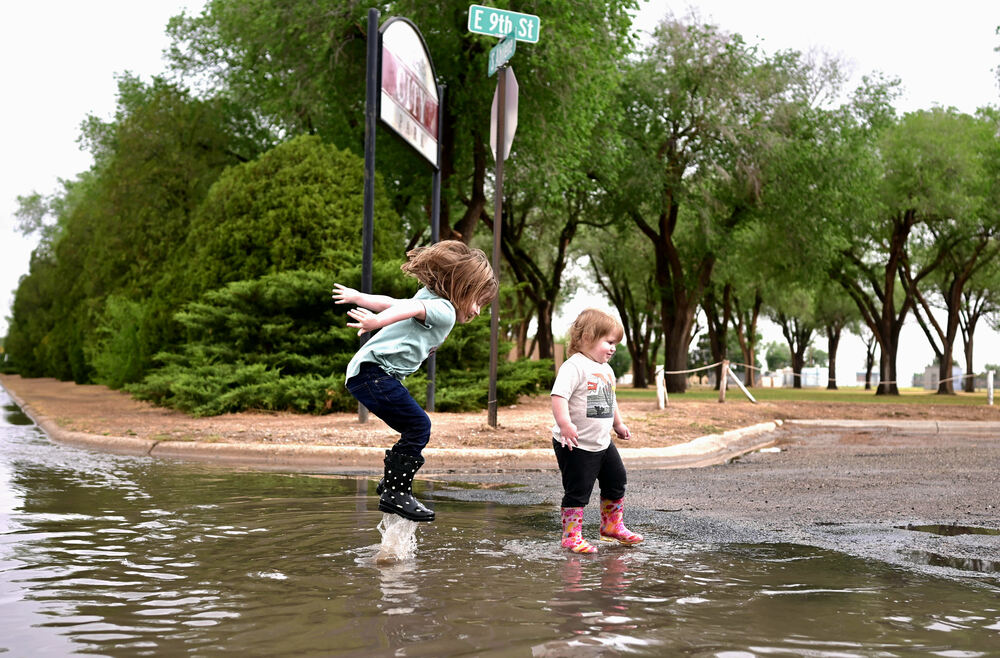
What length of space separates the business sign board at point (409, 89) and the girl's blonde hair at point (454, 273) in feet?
23.4

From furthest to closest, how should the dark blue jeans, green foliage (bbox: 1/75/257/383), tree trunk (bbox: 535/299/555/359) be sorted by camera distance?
tree trunk (bbox: 535/299/555/359) < green foliage (bbox: 1/75/257/383) < the dark blue jeans

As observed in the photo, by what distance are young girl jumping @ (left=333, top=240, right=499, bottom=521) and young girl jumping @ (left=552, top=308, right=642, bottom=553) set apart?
2.26 ft

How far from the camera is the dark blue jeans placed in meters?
4.90

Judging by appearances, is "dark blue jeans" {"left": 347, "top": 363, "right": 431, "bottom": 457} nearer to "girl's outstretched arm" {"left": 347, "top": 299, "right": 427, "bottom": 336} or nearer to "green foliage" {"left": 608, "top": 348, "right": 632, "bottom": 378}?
"girl's outstretched arm" {"left": 347, "top": 299, "right": 427, "bottom": 336}

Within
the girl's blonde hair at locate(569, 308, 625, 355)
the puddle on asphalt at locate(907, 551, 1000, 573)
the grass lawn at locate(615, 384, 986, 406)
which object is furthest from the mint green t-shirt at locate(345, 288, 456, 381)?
the grass lawn at locate(615, 384, 986, 406)

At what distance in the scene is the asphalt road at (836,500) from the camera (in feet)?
17.3

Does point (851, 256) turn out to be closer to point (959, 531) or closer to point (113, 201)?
point (113, 201)

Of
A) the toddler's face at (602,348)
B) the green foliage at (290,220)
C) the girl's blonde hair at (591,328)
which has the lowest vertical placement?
the toddler's face at (602,348)

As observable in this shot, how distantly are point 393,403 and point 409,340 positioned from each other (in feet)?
1.15

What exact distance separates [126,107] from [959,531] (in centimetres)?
3520

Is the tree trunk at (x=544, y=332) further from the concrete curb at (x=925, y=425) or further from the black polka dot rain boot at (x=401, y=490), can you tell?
the black polka dot rain boot at (x=401, y=490)

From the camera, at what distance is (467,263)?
5.11 m

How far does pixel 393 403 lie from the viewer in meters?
4.90

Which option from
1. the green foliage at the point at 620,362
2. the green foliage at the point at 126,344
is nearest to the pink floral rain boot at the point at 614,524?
the green foliage at the point at 126,344
